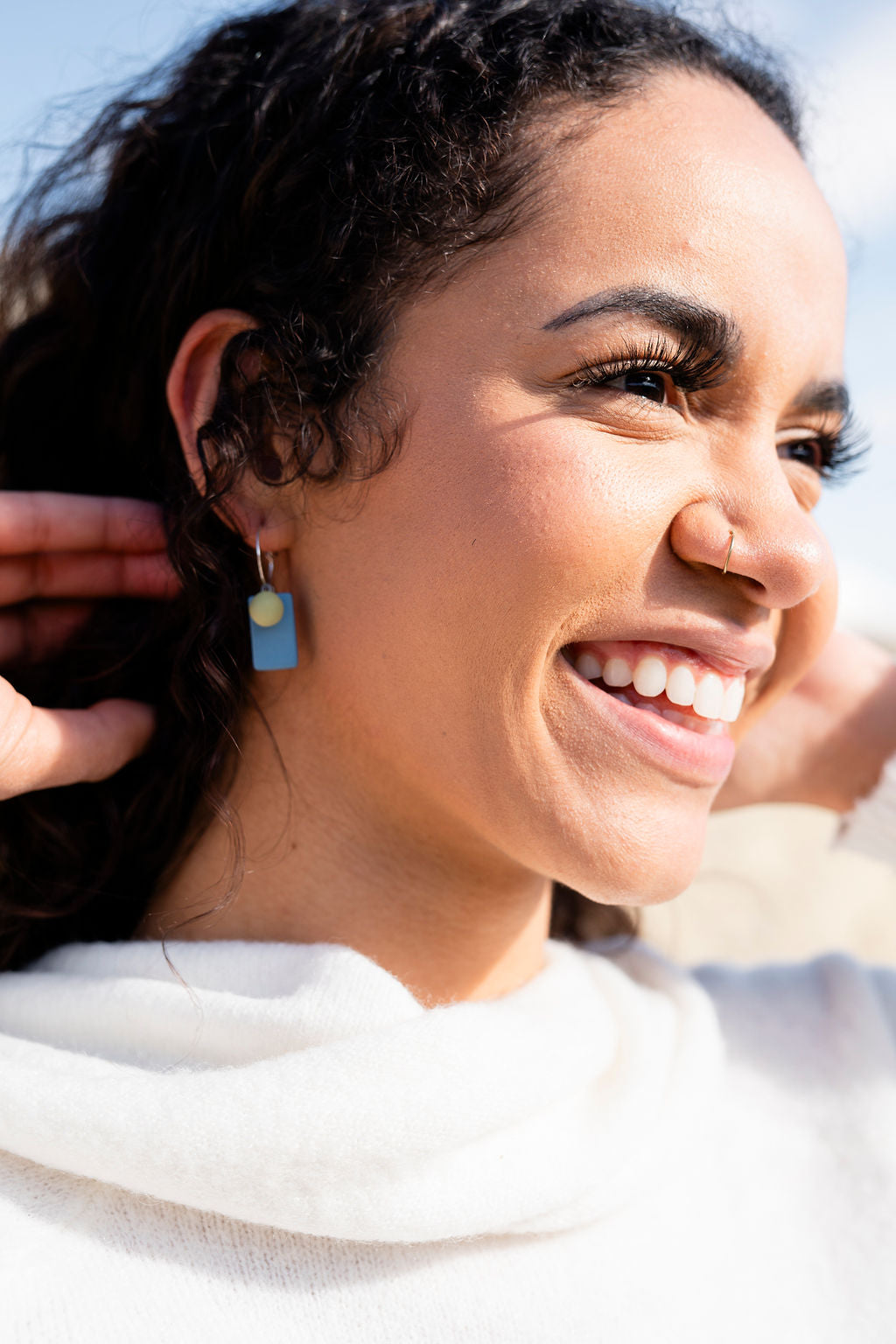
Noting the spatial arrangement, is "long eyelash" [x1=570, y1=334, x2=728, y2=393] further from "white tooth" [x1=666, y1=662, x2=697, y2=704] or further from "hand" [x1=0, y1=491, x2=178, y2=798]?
"hand" [x1=0, y1=491, x2=178, y2=798]

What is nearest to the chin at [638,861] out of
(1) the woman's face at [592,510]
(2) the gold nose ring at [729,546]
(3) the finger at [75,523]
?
(1) the woman's face at [592,510]

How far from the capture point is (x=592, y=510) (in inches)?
55.4

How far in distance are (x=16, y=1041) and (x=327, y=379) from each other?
1.05m

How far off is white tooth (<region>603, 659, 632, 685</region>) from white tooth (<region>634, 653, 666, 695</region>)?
1 centimetres

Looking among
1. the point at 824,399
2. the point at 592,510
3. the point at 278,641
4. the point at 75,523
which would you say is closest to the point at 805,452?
the point at 824,399

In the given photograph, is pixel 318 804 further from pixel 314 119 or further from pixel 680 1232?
pixel 314 119

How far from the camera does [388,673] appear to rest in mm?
1562

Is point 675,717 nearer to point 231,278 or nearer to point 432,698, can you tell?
point 432,698

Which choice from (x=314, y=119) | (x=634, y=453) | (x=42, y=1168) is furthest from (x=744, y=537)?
(x=42, y=1168)

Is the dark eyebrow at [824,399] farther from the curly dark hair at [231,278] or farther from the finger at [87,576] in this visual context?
the finger at [87,576]

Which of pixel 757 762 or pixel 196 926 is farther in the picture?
pixel 757 762

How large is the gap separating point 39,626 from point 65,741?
0.31 metres

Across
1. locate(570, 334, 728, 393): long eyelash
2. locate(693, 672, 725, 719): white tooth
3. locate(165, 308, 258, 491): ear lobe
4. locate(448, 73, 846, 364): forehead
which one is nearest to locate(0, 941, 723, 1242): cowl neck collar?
locate(693, 672, 725, 719): white tooth

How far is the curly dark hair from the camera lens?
5.20 ft
